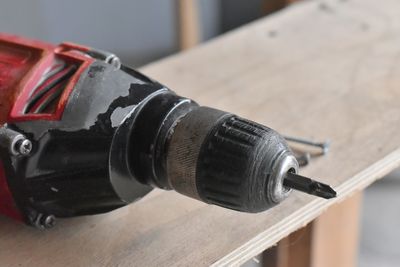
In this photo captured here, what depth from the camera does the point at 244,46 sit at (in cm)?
89

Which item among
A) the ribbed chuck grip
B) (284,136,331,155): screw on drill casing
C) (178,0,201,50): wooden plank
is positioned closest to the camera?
the ribbed chuck grip

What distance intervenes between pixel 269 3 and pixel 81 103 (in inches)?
39.9

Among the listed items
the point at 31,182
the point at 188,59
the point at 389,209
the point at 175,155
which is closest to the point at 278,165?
the point at 175,155

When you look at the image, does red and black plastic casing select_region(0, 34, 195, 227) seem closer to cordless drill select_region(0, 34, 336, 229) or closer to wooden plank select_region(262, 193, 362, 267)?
cordless drill select_region(0, 34, 336, 229)

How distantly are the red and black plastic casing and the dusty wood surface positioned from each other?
30 millimetres

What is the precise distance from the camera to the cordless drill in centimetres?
51

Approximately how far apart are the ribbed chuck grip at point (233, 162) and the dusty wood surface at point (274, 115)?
7 centimetres

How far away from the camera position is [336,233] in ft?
2.34

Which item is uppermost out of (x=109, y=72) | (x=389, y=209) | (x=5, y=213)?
(x=109, y=72)

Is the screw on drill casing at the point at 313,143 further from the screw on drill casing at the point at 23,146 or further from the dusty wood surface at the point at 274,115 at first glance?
the screw on drill casing at the point at 23,146

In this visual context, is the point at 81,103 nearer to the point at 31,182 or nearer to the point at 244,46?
the point at 31,182

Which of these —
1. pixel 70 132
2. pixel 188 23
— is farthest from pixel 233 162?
pixel 188 23

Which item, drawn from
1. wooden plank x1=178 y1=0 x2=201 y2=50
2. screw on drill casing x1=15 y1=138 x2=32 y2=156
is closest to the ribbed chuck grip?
screw on drill casing x1=15 y1=138 x2=32 y2=156

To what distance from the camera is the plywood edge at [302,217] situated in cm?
57
